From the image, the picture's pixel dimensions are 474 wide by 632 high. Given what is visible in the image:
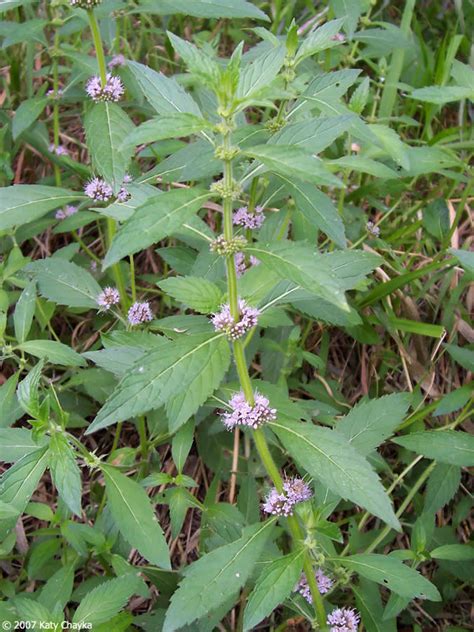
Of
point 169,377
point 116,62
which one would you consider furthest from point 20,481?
point 116,62

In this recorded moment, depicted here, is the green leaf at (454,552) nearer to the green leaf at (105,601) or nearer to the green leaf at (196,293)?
the green leaf at (105,601)

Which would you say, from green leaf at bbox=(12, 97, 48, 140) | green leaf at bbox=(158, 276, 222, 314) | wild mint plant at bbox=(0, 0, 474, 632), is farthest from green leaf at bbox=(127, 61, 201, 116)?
green leaf at bbox=(12, 97, 48, 140)

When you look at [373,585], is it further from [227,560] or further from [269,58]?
[269,58]

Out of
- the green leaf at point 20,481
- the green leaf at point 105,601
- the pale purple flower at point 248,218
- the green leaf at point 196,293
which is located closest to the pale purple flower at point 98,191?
the pale purple flower at point 248,218

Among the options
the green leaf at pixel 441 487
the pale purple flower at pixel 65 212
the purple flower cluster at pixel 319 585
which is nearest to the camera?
the purple flower cluster at pixel 319 585

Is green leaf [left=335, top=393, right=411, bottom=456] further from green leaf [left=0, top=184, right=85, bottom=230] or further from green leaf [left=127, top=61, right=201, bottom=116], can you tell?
green leaf [left=0, top=184, right=85, bottom=230]

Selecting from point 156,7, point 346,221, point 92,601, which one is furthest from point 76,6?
point 92,601
